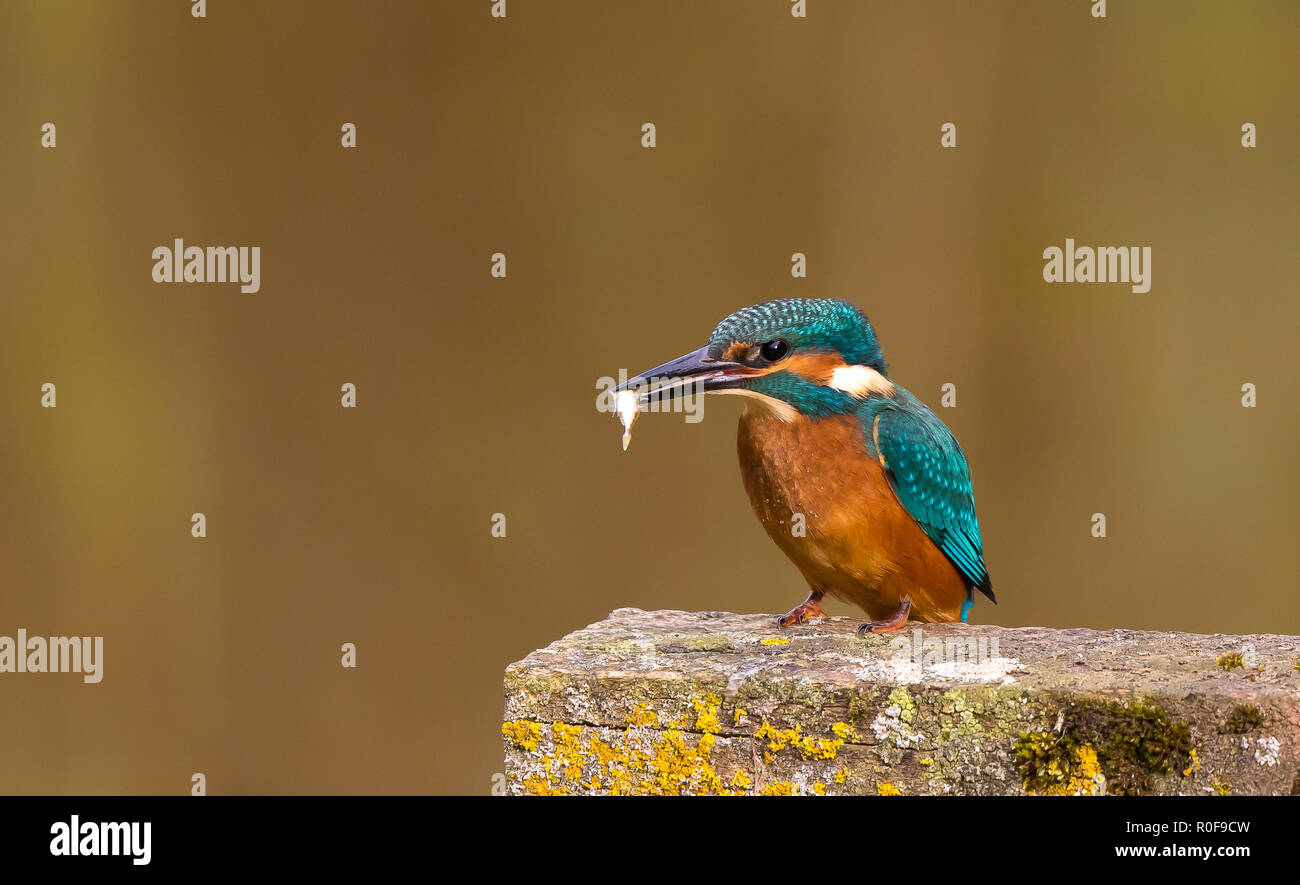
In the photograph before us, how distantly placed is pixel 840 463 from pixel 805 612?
0.30 meters

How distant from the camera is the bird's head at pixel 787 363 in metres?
2.33

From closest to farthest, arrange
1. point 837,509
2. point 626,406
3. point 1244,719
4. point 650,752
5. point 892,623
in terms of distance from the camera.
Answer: point 1244,719, point 650,752, point 626,406, point 892,623, point 837,509

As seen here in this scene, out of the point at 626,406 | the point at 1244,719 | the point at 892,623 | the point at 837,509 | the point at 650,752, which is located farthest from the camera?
the point at 837,509

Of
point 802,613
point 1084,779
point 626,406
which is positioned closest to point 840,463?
point 802,613

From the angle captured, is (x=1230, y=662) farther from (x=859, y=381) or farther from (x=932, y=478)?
(x=859, y=381)

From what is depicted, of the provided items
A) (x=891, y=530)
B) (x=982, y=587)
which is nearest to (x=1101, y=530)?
(x=982, y=587)

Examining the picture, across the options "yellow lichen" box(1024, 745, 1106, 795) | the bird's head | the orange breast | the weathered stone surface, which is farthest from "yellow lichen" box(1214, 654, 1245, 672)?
the bird's head

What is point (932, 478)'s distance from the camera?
255 centimetres

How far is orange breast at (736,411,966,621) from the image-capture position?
8.11 ft

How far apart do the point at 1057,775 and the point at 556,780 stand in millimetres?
665

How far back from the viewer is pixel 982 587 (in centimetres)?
272

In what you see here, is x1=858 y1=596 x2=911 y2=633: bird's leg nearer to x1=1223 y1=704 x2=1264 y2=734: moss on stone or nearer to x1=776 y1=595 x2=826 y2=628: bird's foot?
x1=776 y1=595 x2=826 y2=628: bird's foot

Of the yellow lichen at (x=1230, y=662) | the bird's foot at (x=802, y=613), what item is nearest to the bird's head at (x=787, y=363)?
the bird's foot at (x=802, y=613)

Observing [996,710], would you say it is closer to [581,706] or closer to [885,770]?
[885,770]
